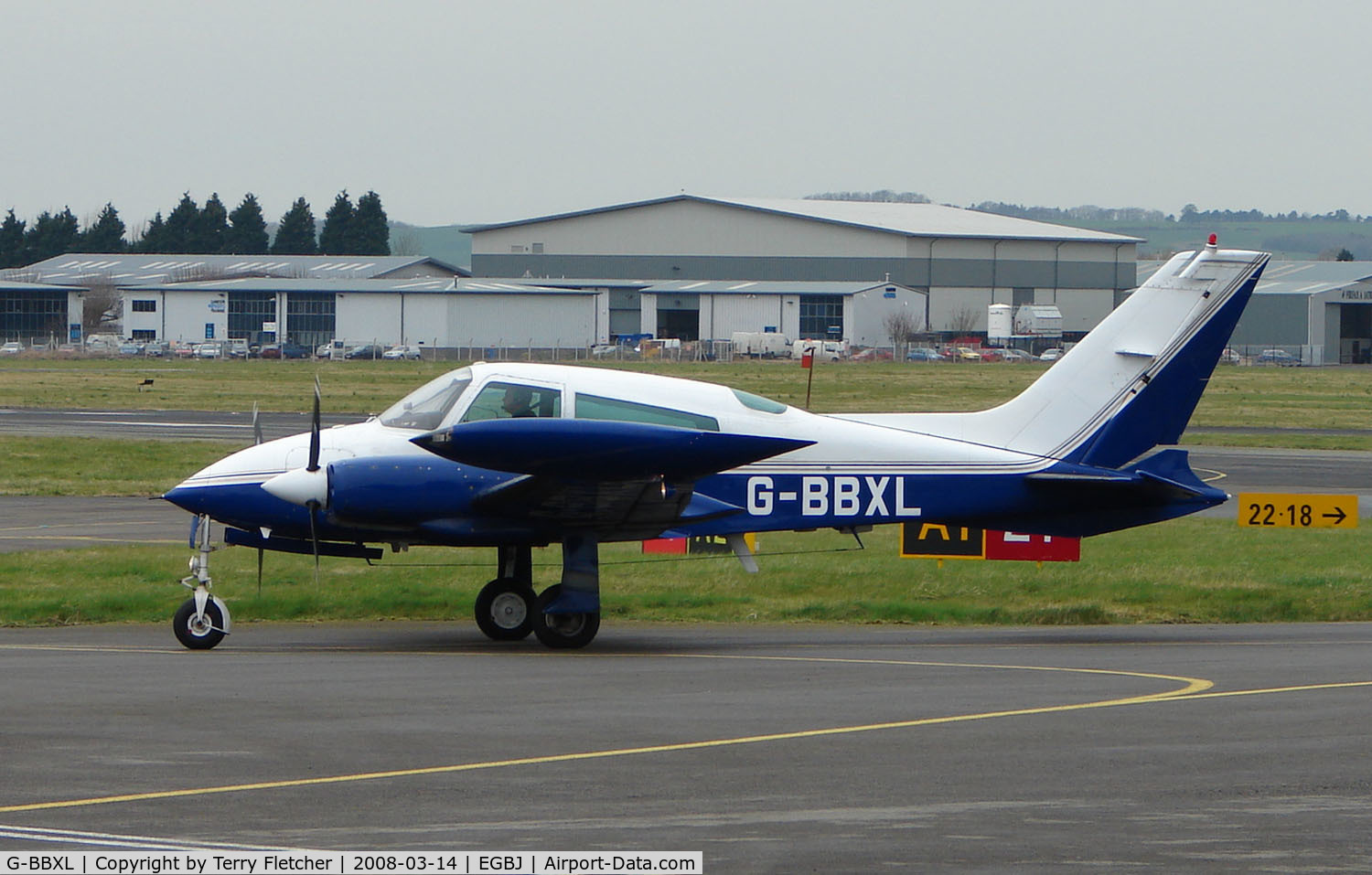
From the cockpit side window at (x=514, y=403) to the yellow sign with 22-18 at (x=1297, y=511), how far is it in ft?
29.6

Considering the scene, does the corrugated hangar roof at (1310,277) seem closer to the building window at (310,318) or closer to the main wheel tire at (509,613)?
the building window at (310,318)

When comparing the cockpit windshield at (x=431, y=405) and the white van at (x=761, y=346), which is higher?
the white van at (x=761, y=346)

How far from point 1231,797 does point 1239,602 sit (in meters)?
9.36

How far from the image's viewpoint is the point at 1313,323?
365 feet

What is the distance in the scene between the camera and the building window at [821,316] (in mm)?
110000

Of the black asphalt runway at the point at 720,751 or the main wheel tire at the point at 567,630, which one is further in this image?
the main wheel tire at the point at 567,630

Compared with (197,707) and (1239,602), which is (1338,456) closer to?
(1239,602)

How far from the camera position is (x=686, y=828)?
795cm

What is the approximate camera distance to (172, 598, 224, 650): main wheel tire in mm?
13977

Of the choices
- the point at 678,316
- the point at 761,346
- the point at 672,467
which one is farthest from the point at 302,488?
the point at 678,316

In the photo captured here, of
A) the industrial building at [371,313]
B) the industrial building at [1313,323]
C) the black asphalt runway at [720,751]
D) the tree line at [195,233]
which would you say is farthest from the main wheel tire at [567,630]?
the tree line at [195,233]

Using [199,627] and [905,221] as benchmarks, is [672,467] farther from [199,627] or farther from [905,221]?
[905,221]

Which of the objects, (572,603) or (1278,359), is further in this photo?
(1278,359)

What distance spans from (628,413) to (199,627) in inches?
165
